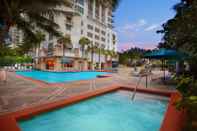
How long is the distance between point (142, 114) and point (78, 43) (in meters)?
36.4

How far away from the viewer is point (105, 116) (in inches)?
283

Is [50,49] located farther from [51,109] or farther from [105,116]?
[51,109]

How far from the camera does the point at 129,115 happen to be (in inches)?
290

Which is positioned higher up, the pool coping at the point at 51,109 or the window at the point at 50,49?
the window at the point at 50,49

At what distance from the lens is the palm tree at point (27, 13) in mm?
6500

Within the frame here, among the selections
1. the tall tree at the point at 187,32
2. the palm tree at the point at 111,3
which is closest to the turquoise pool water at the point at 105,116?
the tall tree at the point at 187,32

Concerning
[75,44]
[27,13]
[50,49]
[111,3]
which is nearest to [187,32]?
[111,3]

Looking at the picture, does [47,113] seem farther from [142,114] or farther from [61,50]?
[61,50]

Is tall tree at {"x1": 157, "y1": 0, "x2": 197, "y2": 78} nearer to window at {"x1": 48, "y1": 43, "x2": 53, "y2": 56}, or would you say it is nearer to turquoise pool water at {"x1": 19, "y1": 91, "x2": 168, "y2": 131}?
turquoise pool water at {"x1": 19, "y1": 91, "x2": 168, "y2": 131}

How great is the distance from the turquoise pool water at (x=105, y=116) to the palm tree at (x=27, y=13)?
361 centimetres

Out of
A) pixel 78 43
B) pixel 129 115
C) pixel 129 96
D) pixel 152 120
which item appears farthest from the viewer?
pixel 78 43

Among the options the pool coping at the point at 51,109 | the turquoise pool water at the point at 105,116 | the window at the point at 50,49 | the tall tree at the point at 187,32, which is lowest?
the turquoise pool water at the point at 105,116

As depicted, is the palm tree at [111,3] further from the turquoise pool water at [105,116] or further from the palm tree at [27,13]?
the turquoise pool water at [105,116]

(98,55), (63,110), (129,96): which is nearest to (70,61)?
(98,55)
